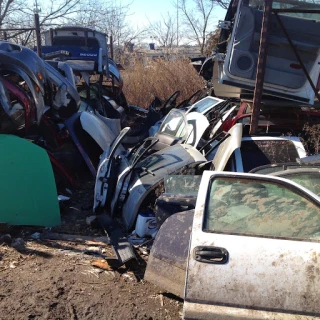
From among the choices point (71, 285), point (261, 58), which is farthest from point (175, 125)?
point (71, 285)

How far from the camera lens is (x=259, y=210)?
291 centimetres

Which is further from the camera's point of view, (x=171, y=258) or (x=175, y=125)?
(x=175, y=125)

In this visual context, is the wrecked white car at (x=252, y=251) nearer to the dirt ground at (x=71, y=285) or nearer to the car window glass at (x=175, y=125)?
the dirt ground at (x=71, y=285)

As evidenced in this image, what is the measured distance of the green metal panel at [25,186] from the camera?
561 centimetres

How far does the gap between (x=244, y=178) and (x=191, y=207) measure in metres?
1.30

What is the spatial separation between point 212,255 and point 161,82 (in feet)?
49.9

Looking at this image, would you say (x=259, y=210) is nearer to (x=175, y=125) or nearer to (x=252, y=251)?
(x=252, y=251)

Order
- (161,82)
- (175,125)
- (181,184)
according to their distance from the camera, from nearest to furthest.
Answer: (181,184)
(175,125)
(161,82)

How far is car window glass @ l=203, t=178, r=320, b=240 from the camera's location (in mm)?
2762

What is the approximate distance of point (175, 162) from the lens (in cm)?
576

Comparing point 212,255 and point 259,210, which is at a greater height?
point 259,210

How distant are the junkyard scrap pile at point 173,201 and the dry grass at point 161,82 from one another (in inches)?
249

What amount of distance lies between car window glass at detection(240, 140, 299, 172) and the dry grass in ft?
38.9

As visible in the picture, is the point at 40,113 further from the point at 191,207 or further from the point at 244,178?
the point at 244,178
